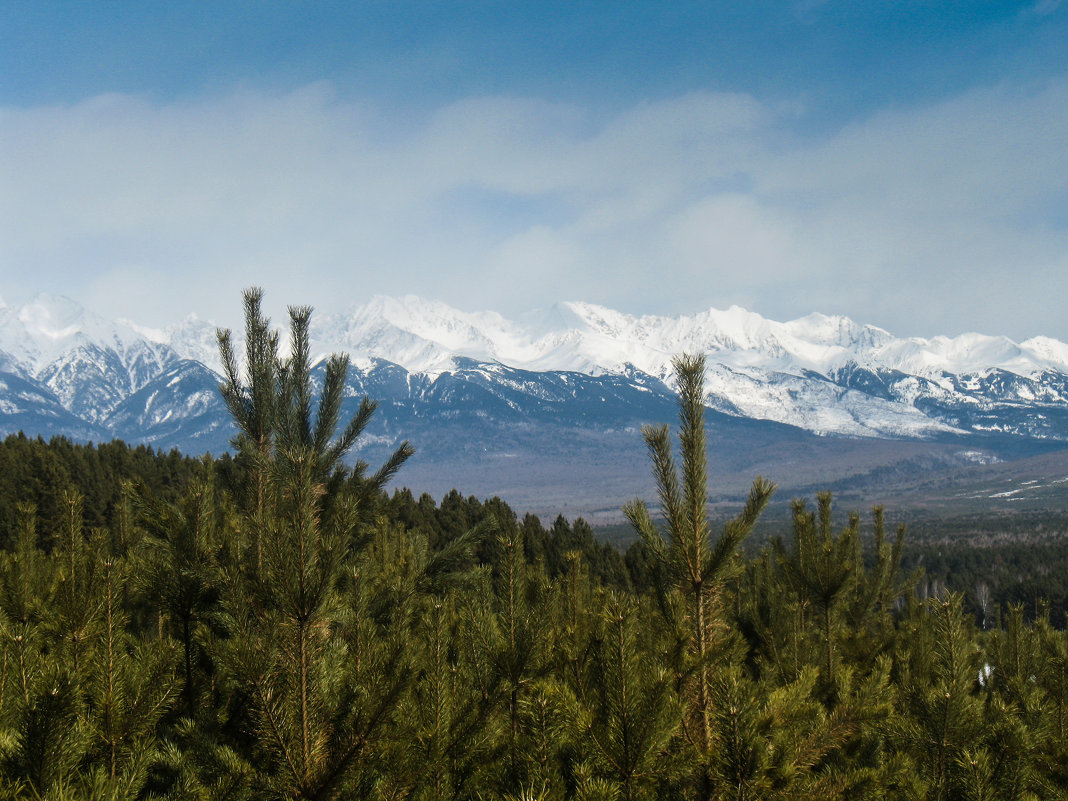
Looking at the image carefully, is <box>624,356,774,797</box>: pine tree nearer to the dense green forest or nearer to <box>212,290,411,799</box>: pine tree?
the dense green forest

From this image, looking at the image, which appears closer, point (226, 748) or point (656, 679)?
point (656, 679)

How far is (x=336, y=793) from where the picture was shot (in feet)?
12.5

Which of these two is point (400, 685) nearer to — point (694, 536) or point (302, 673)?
point (302, 673)

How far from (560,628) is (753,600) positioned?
6.44 metres

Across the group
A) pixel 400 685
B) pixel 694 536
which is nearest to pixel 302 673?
pixel 400 685

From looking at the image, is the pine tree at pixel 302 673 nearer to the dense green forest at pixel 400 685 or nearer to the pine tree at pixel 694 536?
the dense green forest at pixel 400 685

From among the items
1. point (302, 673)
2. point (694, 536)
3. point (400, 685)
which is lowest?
point (400, 685)

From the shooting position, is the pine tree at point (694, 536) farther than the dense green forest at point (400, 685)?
Yes

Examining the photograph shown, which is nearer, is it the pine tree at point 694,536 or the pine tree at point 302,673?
the pine tree at point 302,673

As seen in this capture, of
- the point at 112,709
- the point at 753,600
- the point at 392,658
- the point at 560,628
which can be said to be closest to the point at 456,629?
the point at 560,628

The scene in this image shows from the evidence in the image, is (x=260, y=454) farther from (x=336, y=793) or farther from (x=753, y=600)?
(x=753, y=600)

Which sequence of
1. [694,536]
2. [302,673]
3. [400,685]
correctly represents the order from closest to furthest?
1. [302,673]
2. [400,685]
3. [694,536]

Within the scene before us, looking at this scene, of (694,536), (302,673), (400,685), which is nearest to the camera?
(302,673)

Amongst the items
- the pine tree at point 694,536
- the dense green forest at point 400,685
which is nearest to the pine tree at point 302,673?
the dense green forest at point 400,685
